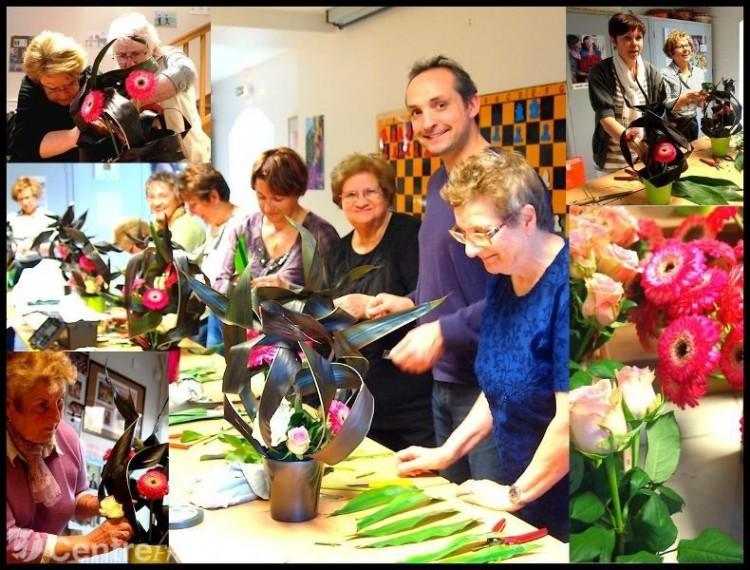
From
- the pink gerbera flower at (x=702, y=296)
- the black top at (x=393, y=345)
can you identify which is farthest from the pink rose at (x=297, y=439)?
the pink gerbera flower at (x=702, y=296)

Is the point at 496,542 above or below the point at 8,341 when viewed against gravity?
below

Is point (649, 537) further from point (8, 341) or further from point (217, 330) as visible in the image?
point (8, 341)

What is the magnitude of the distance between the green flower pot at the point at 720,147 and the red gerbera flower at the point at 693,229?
0.70 ft

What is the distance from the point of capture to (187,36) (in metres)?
3.13

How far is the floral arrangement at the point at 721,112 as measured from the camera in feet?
10.3

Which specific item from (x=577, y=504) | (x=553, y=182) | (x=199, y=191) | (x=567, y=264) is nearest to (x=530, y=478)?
(x=577, y=504)

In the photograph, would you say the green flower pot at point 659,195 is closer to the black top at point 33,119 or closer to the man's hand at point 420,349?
the man's hand at point 420,349

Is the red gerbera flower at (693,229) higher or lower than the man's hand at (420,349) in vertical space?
higher

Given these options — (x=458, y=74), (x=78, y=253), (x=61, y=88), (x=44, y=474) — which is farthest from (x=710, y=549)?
(x=61, y=88)

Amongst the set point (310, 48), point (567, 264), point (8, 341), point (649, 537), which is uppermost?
point (310, 48)

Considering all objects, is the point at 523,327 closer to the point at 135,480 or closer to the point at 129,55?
the point at 135,480

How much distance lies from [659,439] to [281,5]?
1.90 m

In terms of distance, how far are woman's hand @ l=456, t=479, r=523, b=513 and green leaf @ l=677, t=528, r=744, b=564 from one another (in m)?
0.59

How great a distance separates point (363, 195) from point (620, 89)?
0.91 metres
